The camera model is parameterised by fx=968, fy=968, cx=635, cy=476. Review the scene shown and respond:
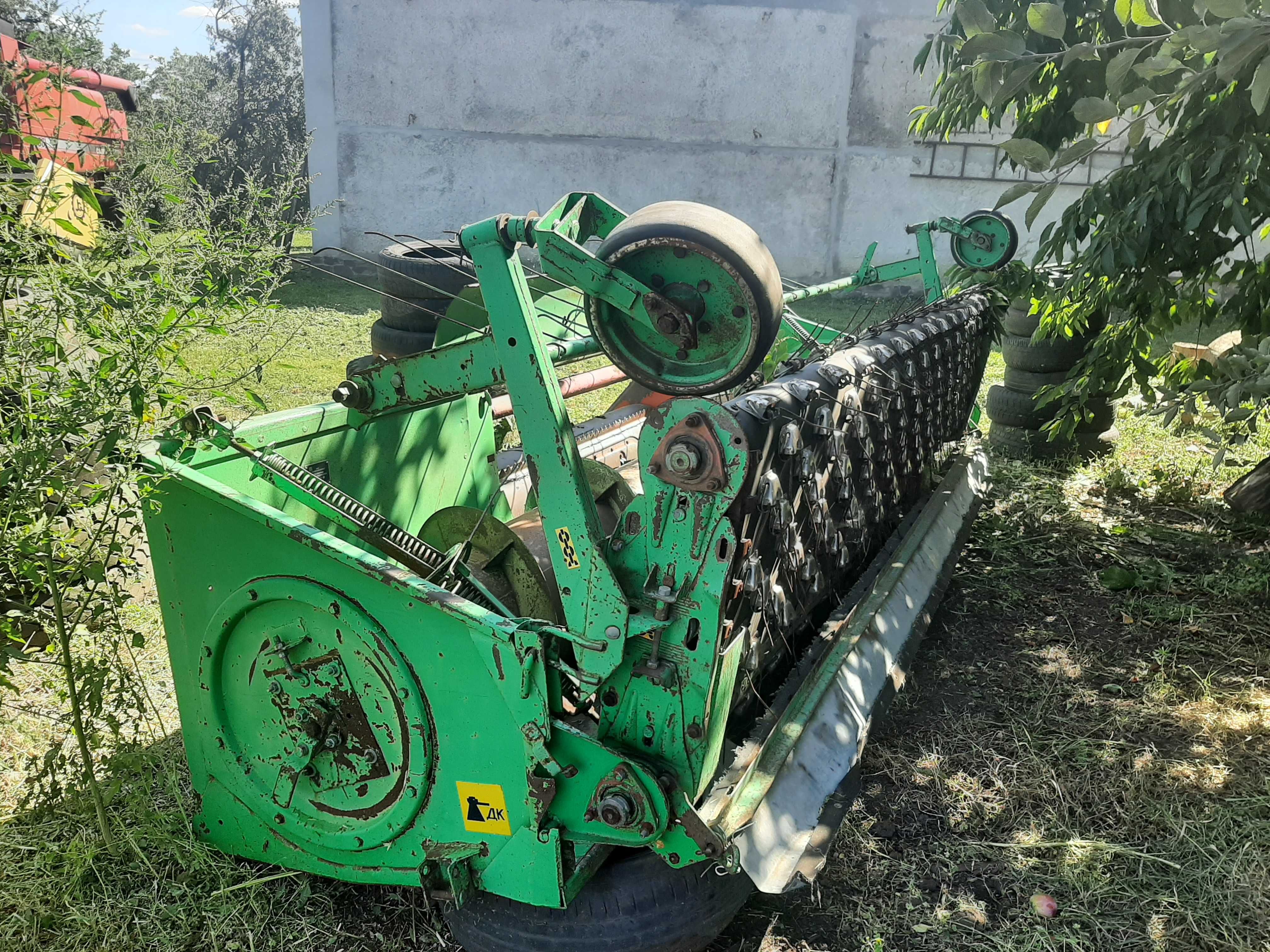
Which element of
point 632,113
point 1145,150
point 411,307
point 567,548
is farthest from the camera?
point 632,113

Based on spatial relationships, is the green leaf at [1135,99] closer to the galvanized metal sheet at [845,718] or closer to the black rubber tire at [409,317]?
the galvanized metal sheet at [845,718]

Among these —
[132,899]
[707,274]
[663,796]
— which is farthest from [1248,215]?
[132,899]

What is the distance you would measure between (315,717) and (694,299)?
1.51 m

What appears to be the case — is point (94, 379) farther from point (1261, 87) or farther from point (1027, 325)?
point (1027, 325)

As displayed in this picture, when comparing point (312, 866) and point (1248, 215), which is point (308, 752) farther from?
point (1248, 215)

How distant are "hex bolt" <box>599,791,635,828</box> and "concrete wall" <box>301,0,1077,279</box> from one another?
13004 millimetres

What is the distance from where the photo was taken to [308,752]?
8.66 ft

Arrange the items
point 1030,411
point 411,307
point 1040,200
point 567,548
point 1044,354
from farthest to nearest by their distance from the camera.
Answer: point 1030,411 → point 1044,354 → point 411,307 → point 1040,200 → point 567,548

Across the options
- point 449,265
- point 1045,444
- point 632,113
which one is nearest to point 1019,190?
point 449,265

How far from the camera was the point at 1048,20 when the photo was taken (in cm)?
229

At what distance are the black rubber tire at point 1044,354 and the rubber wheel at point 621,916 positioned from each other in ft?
17.7

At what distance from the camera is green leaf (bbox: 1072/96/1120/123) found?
2.48 meters

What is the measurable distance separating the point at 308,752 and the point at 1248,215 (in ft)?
11.7

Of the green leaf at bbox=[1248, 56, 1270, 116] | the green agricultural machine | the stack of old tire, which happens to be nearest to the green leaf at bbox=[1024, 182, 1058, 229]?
the green leaf at bbox=[1248, 56, 1270, 116]
